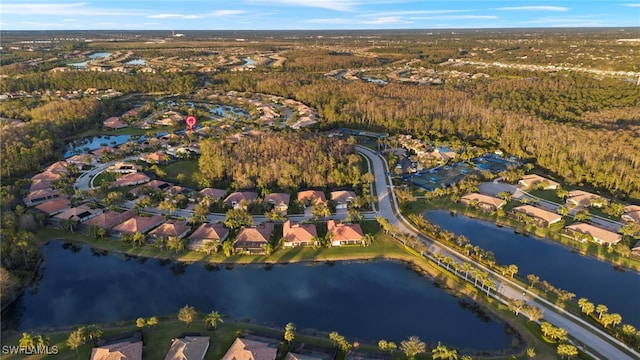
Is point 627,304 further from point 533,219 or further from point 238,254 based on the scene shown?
point 238,254

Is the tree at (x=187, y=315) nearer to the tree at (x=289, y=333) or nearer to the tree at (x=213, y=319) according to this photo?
the tree at (x=213, y=319)

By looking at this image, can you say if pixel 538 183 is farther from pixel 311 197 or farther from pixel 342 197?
pixel 311 197

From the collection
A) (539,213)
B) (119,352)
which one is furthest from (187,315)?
(539,213)

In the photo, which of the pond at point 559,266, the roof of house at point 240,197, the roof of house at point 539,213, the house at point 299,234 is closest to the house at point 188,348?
the house at point 299,234

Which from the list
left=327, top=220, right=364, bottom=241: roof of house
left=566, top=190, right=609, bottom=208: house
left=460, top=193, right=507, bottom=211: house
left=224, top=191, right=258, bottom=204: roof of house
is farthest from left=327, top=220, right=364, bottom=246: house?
left=566, top=190, right=609, bottom=208: house

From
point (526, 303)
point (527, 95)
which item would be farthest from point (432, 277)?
point (527, 95)

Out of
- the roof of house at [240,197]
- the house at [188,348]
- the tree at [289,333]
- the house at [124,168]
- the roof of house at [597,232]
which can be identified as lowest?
the house at [188,348]
